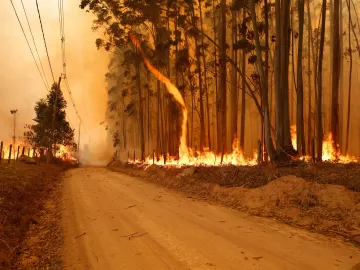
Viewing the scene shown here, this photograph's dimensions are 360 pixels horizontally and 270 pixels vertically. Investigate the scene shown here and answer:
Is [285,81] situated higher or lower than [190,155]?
higher

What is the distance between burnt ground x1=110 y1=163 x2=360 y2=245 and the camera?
5.90 m

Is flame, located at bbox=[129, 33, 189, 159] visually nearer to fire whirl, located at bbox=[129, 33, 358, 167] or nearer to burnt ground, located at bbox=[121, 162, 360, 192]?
fire whirl, located at bbox=[129, 33, 358, 167]

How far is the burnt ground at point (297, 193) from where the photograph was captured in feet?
19.4

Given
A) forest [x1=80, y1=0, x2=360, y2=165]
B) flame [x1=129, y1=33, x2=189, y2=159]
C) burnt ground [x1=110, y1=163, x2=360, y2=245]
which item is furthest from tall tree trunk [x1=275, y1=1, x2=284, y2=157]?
flame [x1=129, y1=33, x2=189, y2=159]

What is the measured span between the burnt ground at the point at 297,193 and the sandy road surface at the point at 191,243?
2.01ft

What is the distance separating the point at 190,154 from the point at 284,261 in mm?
19716

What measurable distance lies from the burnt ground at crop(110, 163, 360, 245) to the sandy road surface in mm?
612

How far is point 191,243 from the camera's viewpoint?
4.90 metres

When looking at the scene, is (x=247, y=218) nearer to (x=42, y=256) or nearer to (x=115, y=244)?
(x=115, y=244)

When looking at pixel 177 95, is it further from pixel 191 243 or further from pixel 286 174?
pixel 191 243

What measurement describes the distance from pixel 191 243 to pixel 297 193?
3.55 metres

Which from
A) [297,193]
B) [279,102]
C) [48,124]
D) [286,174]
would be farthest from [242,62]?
[48,124]

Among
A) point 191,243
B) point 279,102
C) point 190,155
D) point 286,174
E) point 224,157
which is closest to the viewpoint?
point 191,243

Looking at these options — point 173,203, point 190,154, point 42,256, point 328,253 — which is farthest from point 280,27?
point 190,154
